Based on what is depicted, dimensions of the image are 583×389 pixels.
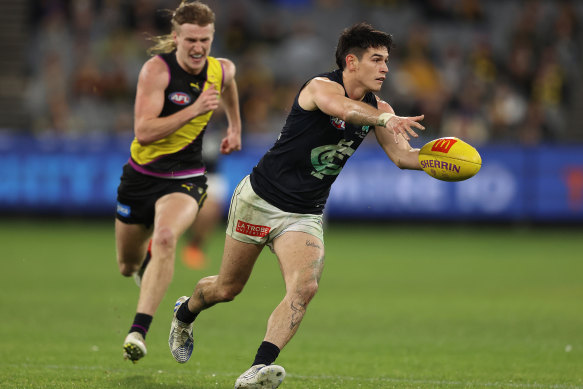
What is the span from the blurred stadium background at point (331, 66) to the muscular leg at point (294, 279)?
1233cm

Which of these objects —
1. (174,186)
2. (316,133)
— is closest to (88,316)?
(174,186)

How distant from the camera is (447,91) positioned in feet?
71.1

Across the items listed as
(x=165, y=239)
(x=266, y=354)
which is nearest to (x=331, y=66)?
(x=165, y=239)

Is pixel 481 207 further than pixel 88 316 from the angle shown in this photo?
Yes

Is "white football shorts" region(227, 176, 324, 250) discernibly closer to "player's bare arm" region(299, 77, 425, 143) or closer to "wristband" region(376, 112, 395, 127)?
"player's bare arm" region(299, 77, 425, 143)

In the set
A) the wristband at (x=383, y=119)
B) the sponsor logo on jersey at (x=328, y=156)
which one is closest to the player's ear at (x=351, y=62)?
the sponsor logo on jersey at (x=328, y=156)

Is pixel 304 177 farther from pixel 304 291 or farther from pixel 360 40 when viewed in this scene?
pixel 360 40

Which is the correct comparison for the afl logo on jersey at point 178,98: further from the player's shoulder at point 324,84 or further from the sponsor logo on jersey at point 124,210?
the player's shoulder at point 324,84

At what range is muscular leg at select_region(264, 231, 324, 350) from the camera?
618cm

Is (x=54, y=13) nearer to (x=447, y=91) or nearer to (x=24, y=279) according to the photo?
(x=447, y=91)

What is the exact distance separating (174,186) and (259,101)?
12726 millimetres

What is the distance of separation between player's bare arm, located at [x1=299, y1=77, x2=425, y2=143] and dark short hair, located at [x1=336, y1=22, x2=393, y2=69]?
0.27 metres

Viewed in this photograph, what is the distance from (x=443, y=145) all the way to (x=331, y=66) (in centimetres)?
1659

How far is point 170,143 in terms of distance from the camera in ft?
26.9
